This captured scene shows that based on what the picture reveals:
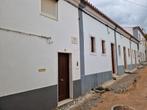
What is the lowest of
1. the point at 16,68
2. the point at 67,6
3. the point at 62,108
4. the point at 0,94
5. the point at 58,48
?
the point at 62,108

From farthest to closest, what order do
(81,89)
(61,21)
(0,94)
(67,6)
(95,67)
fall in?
(95,67)
(81,89)
(67,6)
(61,21)
(0,94)

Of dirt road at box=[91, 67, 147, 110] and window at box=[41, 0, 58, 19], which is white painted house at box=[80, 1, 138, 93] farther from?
window at box=[41, 0, 58, 19]

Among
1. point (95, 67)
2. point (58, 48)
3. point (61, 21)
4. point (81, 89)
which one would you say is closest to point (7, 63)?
point (58, 48)

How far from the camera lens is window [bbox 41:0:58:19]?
24.7 ft

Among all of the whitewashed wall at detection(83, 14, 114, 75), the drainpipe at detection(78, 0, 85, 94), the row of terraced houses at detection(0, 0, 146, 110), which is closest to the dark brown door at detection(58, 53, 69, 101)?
the row of terraced houses at detection(0, 0, 146, 110)

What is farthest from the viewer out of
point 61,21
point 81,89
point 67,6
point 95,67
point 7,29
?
point 95,67

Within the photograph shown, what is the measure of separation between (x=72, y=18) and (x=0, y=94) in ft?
18.6

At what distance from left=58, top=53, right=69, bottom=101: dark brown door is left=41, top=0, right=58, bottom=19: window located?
68.2 inches

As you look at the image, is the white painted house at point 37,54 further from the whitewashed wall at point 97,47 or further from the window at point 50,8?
the whitewashed wall at point 97,47

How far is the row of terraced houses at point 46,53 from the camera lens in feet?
18.3

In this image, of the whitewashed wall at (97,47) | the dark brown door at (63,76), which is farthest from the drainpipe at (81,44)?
the dark brown door at (63,76)

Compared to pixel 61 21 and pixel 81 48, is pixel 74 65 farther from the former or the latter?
pixel 61 21

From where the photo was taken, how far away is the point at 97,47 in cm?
1309

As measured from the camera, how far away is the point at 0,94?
516cm
